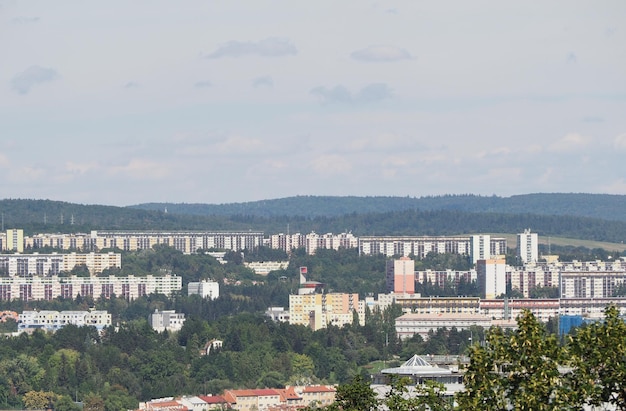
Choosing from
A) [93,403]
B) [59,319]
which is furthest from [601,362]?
[59,319]

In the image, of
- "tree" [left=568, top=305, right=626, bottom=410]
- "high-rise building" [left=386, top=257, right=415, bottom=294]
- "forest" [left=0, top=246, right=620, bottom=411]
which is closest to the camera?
"tree" [left=568, top=305, right=626, bottom=410]

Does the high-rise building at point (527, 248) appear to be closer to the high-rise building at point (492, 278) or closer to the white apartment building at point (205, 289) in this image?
the high-rise building at point (492, 278)

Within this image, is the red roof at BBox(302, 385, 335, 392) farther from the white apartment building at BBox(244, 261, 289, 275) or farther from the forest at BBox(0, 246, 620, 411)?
the white apartment building at BBox(244, 261, 289, 275)

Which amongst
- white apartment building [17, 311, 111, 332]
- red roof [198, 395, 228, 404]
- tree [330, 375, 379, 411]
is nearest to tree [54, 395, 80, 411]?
red roof [198, 395, 228, 404]

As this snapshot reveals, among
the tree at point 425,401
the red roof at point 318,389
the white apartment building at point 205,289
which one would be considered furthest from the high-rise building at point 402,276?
the tree at point 425,401

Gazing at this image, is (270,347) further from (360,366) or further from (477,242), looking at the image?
(477,242)

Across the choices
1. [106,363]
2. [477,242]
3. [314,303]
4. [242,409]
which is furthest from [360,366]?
[477,242]
